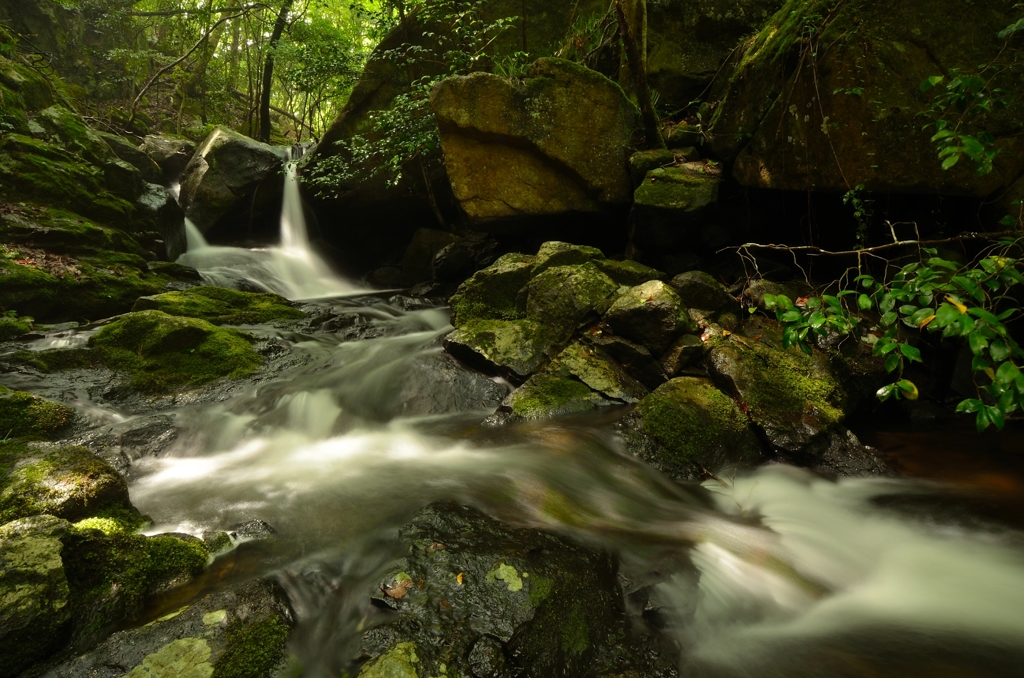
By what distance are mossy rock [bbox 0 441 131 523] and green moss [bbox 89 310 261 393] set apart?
255 centimetres

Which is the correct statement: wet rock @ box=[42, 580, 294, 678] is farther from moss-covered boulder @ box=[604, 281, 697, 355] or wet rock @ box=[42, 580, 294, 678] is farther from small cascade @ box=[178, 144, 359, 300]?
small cascade @ box=[178, 144, 359, 300]

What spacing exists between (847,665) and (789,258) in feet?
18.7

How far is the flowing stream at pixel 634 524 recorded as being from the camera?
244cm

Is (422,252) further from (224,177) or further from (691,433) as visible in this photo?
(691,433)

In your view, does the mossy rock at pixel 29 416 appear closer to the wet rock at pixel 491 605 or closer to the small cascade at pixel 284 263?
the wet rock at pixel 491 605

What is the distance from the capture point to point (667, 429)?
14.4 feet

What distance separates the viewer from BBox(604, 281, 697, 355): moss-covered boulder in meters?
5.14

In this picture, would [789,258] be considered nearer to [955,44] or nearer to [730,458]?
[955,44]

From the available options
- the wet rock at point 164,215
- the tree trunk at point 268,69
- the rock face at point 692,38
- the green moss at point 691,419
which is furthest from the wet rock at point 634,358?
the tree trunk at point 268,69

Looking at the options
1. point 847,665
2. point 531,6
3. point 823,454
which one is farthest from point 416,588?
point 531,6

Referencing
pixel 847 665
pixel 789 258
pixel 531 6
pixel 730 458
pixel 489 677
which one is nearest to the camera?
pixel 489 677


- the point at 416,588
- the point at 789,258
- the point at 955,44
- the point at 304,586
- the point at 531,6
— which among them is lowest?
the point at 304,586

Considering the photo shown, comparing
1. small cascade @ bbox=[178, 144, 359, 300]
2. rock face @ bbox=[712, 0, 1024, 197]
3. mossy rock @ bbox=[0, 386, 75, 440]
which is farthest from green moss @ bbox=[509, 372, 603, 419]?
small cascade @ bbox=[178, 144, 359, 300]

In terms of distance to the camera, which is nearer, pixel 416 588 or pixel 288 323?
pixel 416 588
